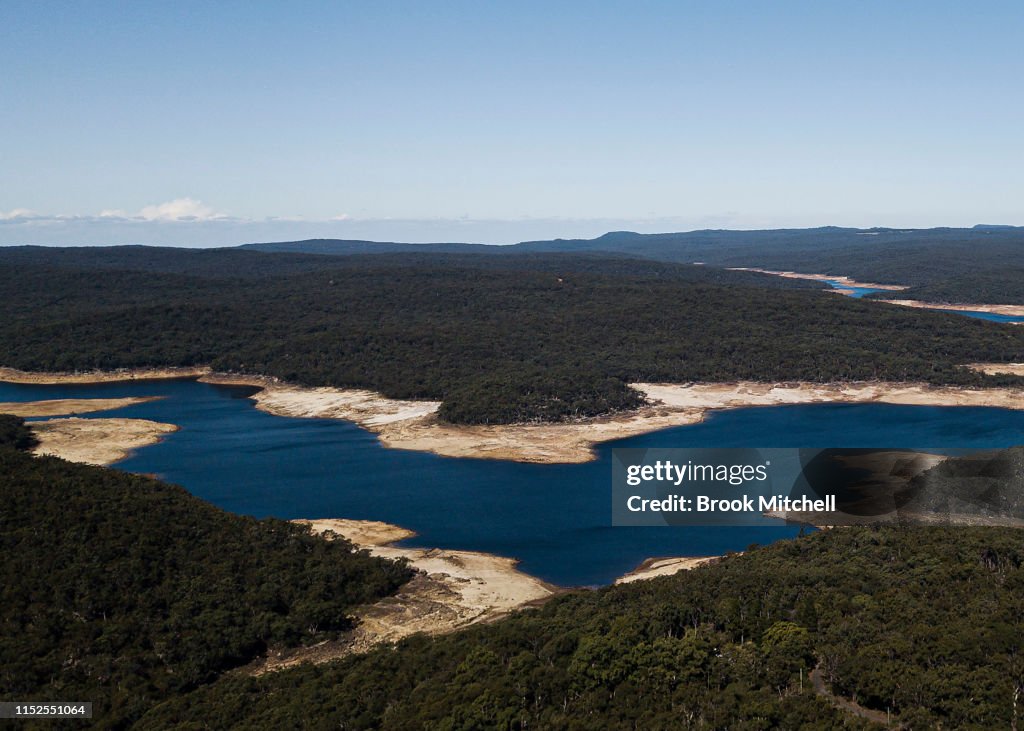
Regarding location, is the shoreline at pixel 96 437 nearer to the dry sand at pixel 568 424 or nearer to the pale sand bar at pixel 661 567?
the dry sand at pixel 568 424

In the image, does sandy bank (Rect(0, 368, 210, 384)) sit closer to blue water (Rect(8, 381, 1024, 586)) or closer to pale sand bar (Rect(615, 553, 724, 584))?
blue water (Rect(8, 381, 1024, 586))

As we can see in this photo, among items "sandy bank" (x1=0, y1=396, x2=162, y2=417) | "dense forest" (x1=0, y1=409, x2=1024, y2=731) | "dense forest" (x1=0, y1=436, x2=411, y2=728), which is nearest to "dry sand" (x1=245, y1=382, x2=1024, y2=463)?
"sandy bank" (x1=0, y1=396, x2=162, y2=417)

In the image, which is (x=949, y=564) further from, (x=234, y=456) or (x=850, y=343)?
(x=850, y=343)

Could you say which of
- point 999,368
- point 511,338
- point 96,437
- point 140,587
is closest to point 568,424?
point 511,338

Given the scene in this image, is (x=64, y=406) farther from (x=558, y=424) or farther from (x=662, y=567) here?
(x=662, y=567)

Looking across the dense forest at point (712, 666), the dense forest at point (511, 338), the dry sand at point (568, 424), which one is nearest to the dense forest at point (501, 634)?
the dense forest at point (712, 666)

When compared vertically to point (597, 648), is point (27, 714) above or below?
below

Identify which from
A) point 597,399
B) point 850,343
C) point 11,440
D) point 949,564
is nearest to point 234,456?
point 11,440
